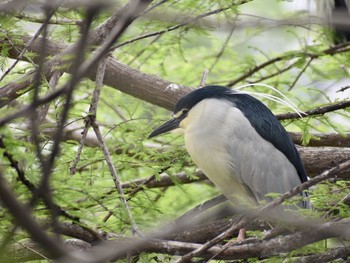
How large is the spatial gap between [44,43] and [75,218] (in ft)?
3.06

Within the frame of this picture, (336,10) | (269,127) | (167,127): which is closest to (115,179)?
(167,127)

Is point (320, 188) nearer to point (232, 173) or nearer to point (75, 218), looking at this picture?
point (232, 173)

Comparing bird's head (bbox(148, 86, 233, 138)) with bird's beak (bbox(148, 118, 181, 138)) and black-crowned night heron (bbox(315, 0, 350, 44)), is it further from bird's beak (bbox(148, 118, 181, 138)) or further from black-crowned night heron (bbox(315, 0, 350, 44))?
black-crowned night heron (bbox(315, 0, 350, 44))

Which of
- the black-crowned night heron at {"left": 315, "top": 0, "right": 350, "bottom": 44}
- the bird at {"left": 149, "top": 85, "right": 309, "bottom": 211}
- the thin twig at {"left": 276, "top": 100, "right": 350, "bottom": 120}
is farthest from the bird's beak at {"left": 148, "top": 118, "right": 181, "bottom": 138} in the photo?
the black-crowned night heron at {"left": 315, "top": 0, "right": 350, "bottom": 44}

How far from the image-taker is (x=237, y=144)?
114 inches

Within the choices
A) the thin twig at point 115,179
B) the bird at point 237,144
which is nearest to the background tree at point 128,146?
the thin twig at point 115,179

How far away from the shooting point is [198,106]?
294 centimetres

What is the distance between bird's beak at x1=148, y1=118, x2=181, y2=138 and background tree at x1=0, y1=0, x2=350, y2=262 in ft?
0.31

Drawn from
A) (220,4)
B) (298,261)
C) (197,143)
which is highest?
(220,4)

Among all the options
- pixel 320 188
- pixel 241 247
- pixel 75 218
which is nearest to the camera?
pixel 75 218

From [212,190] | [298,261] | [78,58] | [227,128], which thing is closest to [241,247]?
[298,261]

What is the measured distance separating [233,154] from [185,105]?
0.30 meters

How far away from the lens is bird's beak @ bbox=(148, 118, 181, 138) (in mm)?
2924

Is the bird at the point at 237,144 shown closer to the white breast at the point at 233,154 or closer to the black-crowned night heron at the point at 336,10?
the white breast at the point at 233,154
